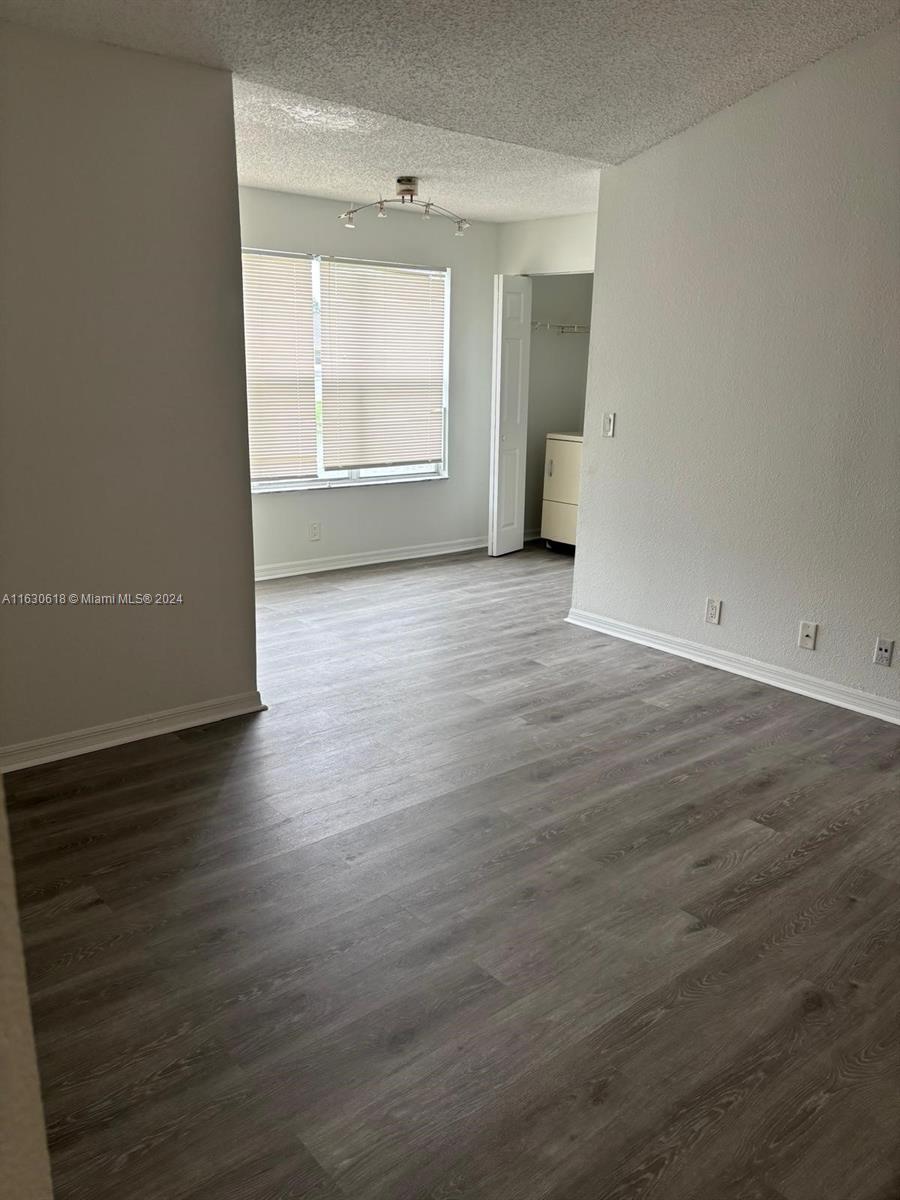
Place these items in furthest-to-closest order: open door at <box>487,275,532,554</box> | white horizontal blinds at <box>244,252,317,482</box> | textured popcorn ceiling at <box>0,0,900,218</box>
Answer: open door at <box>487,275,532,554</box>, white horizontal blinds at <box>244,252,317,482</box>, textured popcorn ceiling at <box>0,0,900,218</box>

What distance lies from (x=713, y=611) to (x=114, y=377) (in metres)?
2.90

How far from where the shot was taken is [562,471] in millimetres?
6750

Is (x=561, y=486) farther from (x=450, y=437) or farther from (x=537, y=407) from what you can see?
(x=450, y=437)

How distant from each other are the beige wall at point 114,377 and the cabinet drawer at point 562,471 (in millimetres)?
3665

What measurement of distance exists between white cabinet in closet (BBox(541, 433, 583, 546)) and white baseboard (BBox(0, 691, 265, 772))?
3620 mm

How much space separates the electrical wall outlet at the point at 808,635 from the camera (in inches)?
153

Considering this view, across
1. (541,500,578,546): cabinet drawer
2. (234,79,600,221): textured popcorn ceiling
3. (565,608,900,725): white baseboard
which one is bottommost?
(565,608,900,725): white baseboard

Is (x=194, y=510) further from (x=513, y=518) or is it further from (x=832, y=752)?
(x=513, y=518)

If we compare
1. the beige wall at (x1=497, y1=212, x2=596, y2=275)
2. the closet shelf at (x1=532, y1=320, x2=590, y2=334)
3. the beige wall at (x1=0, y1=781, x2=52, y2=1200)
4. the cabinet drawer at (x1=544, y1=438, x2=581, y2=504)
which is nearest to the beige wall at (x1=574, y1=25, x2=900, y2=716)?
the beige wall at (x1=497, y1=212, x2=596, y2=275)

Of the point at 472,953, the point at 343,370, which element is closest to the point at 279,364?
the point at 343,370

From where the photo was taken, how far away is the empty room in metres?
1.77

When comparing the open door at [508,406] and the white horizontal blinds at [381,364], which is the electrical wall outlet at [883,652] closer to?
the open door at [508,406]

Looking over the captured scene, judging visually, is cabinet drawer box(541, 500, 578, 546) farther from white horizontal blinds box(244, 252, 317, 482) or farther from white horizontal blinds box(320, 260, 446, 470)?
white horizontal blinds box(244, 252, 317, 482)

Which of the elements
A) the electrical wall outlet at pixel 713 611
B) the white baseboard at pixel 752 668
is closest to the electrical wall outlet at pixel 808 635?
the white baseboard at pixel 752 668
